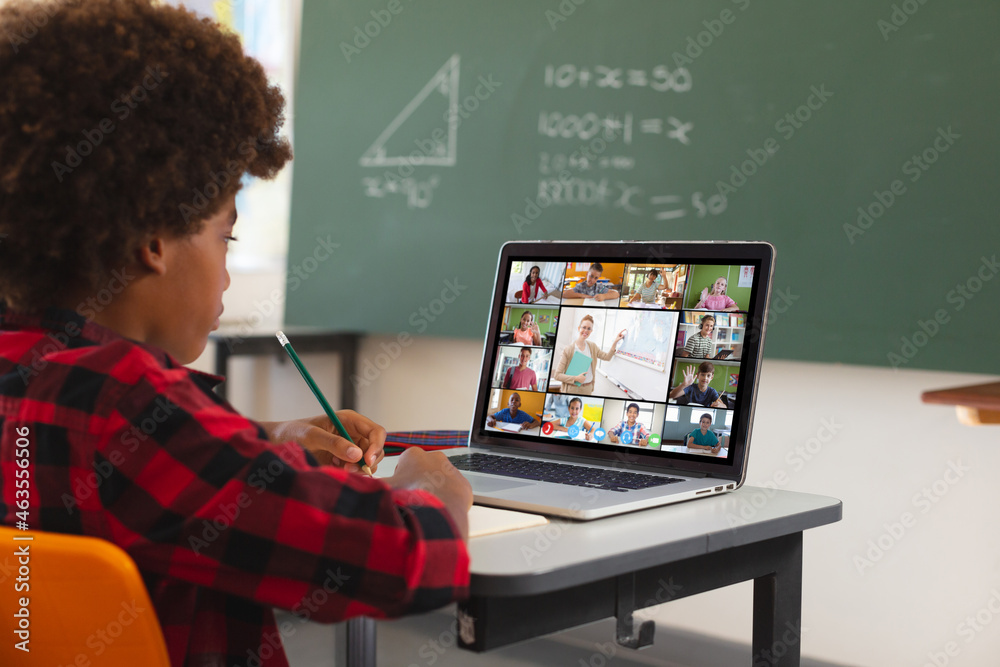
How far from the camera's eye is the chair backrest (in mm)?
685

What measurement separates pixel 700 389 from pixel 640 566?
39 cm

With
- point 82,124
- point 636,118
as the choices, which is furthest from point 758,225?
point 82,124

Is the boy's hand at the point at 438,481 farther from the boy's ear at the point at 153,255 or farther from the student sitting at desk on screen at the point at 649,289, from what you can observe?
the student sitting at desk on screen at the point at 649,289

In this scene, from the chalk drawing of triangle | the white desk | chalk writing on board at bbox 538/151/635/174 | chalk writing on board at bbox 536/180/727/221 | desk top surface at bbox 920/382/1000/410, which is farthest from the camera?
the chalk drawing of triangle

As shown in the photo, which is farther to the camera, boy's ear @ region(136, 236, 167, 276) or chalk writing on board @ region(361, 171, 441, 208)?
chalk writing on board @ region(361, 171, 441, 208)

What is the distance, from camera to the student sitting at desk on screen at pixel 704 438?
116cm

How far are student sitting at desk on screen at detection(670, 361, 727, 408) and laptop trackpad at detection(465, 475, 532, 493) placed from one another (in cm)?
24

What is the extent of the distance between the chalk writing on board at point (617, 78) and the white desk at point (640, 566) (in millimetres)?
1509

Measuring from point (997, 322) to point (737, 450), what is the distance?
3.83 ft

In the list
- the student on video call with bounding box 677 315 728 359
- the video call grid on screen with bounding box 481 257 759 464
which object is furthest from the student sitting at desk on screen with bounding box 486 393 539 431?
the student on video call with bounding box 677 315 728 359

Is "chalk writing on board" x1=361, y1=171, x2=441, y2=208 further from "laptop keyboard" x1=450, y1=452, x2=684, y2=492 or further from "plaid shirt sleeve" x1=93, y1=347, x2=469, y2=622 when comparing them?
"plaid shirt sleeve" x1=93, y1=347, x2=469, y2=622

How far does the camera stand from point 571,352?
4.24 feet

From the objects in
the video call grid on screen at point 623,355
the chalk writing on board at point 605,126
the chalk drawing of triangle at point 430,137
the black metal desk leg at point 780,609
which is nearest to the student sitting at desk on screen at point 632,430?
the video call grid on screen at point 623,355

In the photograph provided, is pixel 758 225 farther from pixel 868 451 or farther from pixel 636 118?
pixel 868 451
